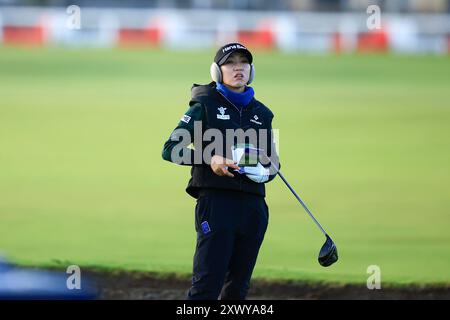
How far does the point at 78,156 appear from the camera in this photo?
17.1 metres

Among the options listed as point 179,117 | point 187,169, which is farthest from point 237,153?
point 179,117

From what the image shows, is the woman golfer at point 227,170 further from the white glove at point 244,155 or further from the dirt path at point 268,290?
the dirt path at point 268,290

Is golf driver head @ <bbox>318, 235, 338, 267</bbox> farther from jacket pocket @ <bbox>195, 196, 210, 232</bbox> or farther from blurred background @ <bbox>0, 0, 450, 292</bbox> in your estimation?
blurred background @ <bbox>0, 0, 450, 292</bbox>

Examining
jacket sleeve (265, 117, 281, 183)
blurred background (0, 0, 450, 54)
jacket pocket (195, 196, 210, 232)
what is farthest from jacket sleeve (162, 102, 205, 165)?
blurred background (0, 0, 450, 54)

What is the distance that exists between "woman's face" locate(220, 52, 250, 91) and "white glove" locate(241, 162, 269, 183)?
53cm

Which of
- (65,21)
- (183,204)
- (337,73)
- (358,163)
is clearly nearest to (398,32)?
(337,73)

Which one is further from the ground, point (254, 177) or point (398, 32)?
point (398, 32)

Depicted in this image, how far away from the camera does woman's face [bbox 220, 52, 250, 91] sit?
615 cm

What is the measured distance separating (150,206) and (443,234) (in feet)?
12.7

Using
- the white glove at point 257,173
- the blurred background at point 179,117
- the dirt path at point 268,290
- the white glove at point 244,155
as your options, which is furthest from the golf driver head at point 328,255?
the blurred background at point 179,117

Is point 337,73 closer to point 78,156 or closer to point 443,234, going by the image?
point 78,156

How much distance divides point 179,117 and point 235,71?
1567 cm

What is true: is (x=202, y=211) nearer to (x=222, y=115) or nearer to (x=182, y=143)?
(x=182, y=143)

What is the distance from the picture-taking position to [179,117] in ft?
71.5
